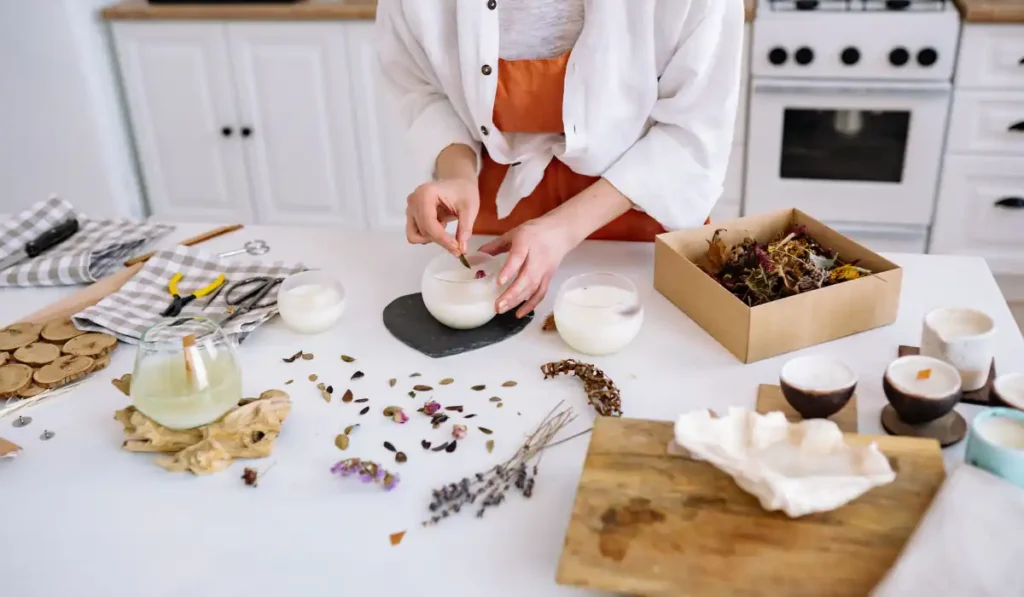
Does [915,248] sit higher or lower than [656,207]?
lower

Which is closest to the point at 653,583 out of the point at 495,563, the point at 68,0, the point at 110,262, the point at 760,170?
the point at 495,563

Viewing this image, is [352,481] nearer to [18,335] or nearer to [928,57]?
[18,335]

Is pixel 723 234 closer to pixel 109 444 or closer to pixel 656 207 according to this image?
pixel 656 207

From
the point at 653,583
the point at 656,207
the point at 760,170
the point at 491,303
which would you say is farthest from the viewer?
the point at 760,170

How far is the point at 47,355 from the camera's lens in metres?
1.12

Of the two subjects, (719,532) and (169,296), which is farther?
(169,296)

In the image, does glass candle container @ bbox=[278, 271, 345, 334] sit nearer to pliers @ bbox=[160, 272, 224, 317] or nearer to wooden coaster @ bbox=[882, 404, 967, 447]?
pliers @ bbox=[160, 272, 224, 317]

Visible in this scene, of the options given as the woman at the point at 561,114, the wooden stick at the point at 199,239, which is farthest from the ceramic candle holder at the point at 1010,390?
the wooden stick at the point at 199,239

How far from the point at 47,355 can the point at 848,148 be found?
2154 millimetres

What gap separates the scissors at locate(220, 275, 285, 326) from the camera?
122cm

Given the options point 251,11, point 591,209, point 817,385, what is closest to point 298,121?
point 251,11

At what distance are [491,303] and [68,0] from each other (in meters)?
2.15

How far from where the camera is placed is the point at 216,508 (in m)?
0.87

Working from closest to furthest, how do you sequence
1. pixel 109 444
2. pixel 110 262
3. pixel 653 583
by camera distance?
pixel 653 583
pixel 109 444
pixel 110 262
